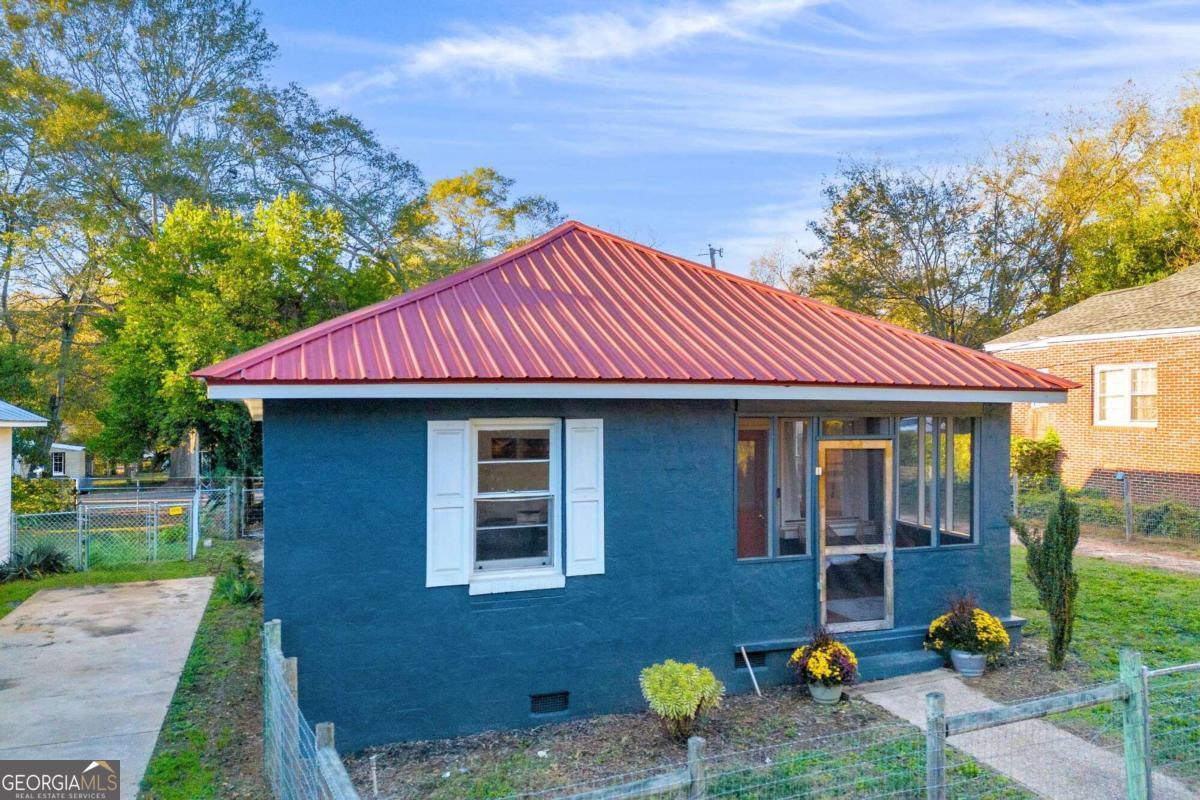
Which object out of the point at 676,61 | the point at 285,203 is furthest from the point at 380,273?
the point at 676,61

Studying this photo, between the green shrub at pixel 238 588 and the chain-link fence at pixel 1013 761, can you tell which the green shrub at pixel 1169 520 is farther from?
the green shrub at pixel 238 588

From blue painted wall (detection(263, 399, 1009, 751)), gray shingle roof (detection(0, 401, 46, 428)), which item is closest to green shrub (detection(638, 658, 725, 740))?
blue painted wall (detection(263, 399, 1009, 751))

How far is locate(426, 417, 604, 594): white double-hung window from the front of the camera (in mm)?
6094

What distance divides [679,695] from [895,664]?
9.15ft

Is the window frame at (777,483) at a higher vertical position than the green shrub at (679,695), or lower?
higher

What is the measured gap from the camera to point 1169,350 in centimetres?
1661

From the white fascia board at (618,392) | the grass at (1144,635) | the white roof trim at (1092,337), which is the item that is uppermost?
the white roof trim at (1092,337)

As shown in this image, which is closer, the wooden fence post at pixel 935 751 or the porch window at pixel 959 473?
the wooden fence post at pixel 935 751

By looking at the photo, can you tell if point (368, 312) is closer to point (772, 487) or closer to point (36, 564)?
point (772, 487)

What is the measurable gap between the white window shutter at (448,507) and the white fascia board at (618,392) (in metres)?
0.44

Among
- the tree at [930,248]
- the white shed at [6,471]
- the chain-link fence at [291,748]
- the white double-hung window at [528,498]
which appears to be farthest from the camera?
the tree at [930,248]

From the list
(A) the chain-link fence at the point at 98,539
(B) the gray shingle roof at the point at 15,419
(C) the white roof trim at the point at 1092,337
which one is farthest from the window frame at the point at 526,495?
(C) the white roof trim at the point at 1092,337

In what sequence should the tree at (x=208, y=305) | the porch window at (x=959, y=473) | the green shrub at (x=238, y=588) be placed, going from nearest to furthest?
the porch window at (x=959, y=473), the green shrub at (x=238, y=588), the tree at (x=208, y=305)

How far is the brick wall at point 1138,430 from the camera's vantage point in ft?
53.4
